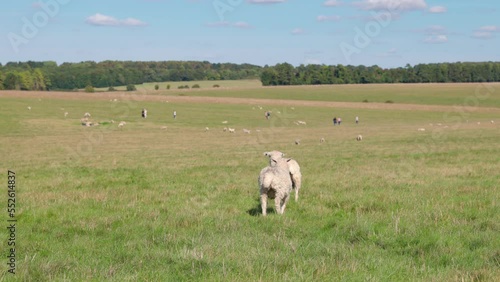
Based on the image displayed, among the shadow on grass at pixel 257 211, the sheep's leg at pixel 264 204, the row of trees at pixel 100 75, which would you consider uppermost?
the row of trees at pixel 100 75

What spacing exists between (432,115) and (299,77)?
85017 mm

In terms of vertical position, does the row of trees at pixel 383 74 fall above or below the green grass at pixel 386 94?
above

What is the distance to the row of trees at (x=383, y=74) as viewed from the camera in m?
167

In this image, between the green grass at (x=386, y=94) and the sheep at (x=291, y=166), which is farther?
→ the green grass at (x=386, y=94)

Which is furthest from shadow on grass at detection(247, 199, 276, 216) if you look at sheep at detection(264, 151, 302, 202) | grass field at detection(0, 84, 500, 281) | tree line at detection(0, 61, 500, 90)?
tree line at detection(0, 61, 500, 90)

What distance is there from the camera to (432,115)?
8881 centimetres

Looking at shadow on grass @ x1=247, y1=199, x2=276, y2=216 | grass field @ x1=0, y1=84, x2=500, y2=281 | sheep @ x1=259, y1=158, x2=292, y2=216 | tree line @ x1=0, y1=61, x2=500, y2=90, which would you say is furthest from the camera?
tree line @ x1=0, y1=61, x2=500, y2=90

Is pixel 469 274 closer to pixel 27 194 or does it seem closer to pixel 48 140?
pixel 27 194

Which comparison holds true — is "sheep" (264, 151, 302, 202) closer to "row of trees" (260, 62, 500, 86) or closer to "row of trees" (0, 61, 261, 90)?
"row of trees" (0, 61, 261, 90)

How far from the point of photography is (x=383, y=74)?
17550 cm

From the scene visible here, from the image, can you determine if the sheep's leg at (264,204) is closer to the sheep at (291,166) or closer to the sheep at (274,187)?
the sheep at (274,187)

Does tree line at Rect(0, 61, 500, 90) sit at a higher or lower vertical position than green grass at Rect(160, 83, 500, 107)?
higher

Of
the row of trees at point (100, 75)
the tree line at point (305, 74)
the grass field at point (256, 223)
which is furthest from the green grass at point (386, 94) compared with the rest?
the grass field at point (256, 223)

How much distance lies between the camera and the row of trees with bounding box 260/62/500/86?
548ft
